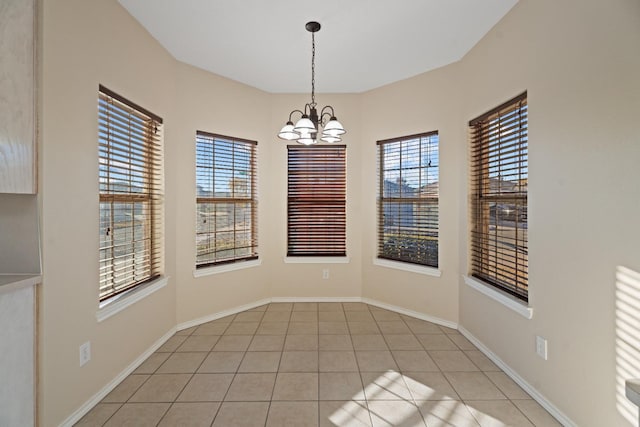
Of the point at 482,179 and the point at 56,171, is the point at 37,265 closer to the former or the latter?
the point at 56,171

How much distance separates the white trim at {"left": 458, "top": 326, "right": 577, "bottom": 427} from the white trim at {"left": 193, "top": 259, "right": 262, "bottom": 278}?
2.56 m

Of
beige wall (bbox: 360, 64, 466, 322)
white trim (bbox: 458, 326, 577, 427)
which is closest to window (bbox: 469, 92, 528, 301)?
beige wall (bbox: 360, 64, 466, 322)

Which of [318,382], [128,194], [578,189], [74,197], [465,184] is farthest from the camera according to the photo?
[465,184]

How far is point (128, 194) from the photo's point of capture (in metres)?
2.57

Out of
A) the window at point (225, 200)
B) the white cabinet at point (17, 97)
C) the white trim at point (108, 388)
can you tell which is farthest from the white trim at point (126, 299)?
the white cabinet at point (17, 97)

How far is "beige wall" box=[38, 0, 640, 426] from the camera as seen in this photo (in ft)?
5.33

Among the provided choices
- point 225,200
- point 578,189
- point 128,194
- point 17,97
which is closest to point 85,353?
point 128,194

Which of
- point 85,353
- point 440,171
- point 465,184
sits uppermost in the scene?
point 440,171

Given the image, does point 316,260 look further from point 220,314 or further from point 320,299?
point 220,314

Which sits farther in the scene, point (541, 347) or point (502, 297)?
point (502, 297)

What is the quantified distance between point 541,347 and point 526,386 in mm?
362

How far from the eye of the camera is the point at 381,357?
2.71 meters

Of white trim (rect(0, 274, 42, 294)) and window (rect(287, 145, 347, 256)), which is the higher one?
window (rect(287, 145, 347, 256))

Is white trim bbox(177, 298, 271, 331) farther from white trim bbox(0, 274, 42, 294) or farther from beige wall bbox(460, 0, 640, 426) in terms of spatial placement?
beige wall bbox(460, 0, 640, 426)
